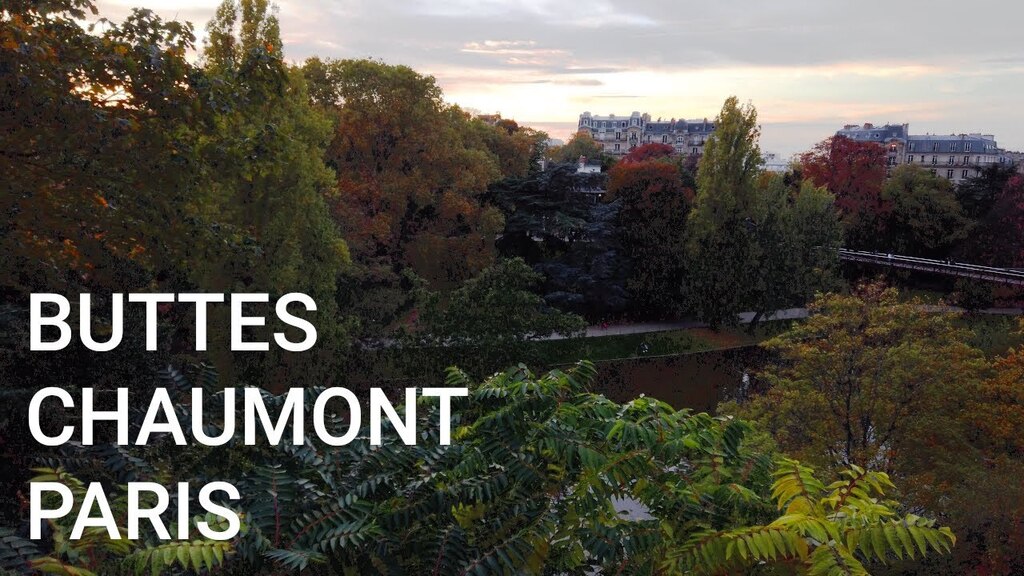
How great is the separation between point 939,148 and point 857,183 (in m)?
62.0

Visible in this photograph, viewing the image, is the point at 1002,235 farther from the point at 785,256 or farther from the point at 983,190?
the point at 785,256

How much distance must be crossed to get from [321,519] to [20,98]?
7.39 m

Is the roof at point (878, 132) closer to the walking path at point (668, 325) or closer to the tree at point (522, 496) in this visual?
the walking path at point (668, 325)

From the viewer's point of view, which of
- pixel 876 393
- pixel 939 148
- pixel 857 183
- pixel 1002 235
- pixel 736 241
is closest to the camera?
pixel 876 393

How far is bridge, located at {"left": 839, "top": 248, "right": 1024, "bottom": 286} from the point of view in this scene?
39844mm

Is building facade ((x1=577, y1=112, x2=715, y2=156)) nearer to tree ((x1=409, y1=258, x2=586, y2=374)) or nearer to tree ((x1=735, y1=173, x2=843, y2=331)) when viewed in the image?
tree ((x1=735, y1=173, x2=843, y2=331))

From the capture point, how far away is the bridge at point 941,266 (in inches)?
1569

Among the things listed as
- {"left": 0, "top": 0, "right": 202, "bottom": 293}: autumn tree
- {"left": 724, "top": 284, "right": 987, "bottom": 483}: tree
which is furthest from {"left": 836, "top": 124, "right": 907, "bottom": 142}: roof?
{"left": 0, "top": 0, "right": 202, "bottom": 293}: autumn tree

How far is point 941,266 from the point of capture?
44.2 meters

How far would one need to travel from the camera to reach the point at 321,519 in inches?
187

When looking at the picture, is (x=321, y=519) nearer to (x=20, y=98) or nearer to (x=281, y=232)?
(x=20, y=98)

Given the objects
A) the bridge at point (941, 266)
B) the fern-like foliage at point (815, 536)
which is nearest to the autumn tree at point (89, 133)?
the fern-like foliage at point (815, 536)

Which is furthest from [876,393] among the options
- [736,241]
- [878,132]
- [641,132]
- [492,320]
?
[641,132]

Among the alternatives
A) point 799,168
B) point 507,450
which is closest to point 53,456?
point 507,450
